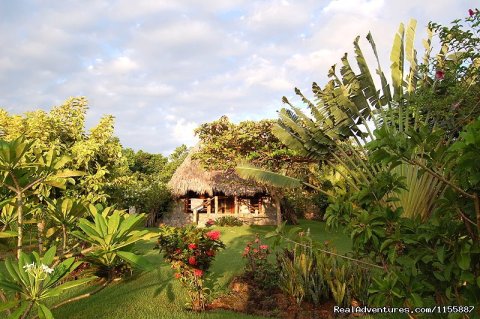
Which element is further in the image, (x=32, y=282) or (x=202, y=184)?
(x=202, y=184)

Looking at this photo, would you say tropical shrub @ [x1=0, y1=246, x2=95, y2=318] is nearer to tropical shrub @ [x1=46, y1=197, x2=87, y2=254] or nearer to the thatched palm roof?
tropical shrub @ [x1=46, y1=197, x2=87, y2=254]

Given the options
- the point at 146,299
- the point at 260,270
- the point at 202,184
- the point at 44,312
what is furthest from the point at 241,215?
the point at 44,312

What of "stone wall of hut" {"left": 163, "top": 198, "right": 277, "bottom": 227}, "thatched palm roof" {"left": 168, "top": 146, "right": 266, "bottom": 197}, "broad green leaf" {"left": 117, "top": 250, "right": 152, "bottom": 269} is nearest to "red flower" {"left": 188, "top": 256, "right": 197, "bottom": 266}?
"broad green leaf" {"left": 117, "top": 250, "right": 152, "bottom": 269}

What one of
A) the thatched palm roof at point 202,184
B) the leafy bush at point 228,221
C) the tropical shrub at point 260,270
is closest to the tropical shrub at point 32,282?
the tropical shrub at point 260,270

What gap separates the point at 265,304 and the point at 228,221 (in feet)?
46.0

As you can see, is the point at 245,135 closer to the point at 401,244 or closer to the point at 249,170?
the point at 249,170

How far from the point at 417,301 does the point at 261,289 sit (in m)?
3.84

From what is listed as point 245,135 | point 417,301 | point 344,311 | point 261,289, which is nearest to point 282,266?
point 261,289

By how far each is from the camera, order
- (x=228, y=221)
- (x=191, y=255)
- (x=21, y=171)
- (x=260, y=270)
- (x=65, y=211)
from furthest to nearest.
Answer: (x=228, y=221) → (x=260, y=270) → (x=191, y=255) → (x=65, y=211) → (x=21, y=171)

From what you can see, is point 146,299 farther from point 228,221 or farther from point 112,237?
point 228,221

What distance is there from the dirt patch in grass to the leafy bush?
1317 centimetres

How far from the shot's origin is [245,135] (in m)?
13.8

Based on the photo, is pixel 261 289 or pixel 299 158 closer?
pixel 261 289

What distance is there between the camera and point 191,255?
570 centimetres
